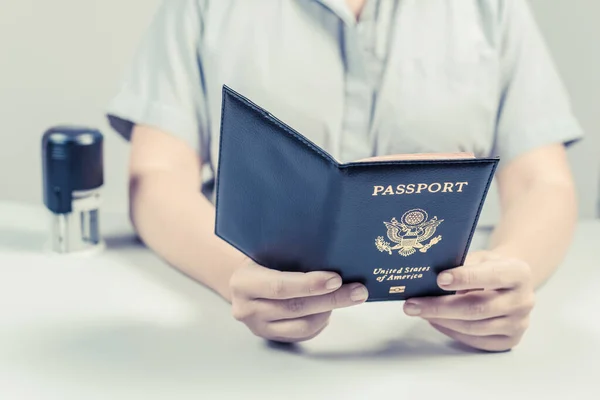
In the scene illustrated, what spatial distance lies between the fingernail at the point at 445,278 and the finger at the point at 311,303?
0.07m

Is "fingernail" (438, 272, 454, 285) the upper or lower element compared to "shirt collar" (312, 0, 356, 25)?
lower

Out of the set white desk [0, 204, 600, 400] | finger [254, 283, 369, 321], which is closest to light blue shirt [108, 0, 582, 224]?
white desk [0, 204, 600, 400]

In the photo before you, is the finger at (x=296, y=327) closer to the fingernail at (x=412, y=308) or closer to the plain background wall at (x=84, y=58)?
the fingernail at (x=412, y=308)

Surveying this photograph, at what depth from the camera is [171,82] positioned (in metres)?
1.03

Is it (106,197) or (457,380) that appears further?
(106,197)

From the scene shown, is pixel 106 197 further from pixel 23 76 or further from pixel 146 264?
pixel 146 264

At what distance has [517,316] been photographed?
774mm

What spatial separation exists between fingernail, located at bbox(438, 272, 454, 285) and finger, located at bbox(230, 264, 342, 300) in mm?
91

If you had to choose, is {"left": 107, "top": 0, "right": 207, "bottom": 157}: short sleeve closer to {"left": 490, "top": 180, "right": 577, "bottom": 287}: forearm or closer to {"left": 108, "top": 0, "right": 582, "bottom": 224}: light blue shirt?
{"left": 108, "top": 0, "right": 582, "bottom": 224}: light blue shirt

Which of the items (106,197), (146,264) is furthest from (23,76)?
(146,264)

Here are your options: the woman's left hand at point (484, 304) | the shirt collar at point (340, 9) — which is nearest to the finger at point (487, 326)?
the woman's left hand at point (484, 304)

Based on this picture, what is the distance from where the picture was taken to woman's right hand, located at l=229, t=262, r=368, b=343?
710 millimetres

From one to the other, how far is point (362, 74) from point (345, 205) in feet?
1.30

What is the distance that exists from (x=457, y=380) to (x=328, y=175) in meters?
0.23
